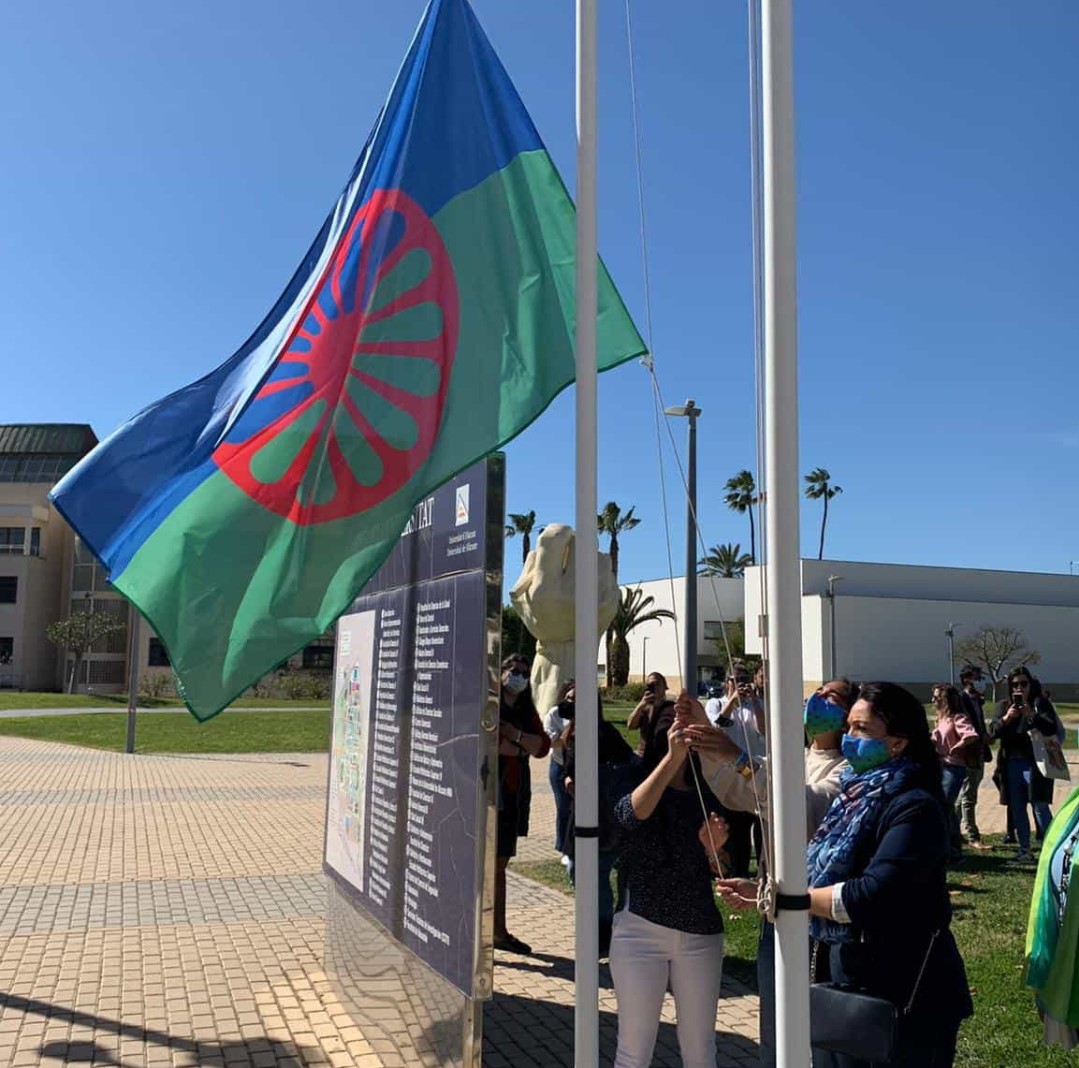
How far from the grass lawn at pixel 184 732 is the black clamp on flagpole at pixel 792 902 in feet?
71.4

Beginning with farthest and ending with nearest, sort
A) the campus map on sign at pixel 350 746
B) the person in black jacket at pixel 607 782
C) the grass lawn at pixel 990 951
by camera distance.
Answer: the campus map on sign at pixel 350 746 < the grass lawn at pixel 990 951 < the person in black jacket at pixel 607 782

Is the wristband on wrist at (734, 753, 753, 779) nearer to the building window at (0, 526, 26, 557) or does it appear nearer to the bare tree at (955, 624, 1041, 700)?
the bare tree at (955, 624, 1041, 700)

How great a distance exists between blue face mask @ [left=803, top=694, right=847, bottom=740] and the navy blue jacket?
6.44ft

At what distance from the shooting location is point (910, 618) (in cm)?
6781

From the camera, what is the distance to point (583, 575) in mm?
3619

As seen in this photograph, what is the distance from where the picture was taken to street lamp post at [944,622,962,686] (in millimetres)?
62516

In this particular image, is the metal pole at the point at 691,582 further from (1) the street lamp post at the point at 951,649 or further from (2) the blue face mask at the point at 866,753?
(1) the street lamp post at the point at 951,649

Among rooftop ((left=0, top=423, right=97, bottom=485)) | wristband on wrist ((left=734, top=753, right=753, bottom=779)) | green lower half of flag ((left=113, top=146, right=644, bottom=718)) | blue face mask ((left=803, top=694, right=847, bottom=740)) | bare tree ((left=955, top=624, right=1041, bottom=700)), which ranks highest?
rooftop ((left=0, top=423, right=97, bottom=485))

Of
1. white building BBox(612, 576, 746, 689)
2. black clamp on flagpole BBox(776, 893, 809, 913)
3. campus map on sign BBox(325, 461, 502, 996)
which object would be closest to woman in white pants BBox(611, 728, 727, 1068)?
campus map on sign BBox(325, 461, 502, 996)

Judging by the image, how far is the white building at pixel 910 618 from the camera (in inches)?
2589

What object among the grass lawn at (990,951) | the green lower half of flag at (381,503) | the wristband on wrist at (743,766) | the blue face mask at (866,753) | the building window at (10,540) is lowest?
the grass lawn at (990,951)

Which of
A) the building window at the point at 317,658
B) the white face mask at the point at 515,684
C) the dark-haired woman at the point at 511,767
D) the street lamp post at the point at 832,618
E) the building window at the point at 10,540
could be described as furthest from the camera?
the building window at the point at 317,658

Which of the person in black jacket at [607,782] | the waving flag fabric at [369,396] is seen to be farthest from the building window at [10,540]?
the waving flag fabric at [369,396]

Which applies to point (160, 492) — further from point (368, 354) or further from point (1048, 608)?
point (1048, 608)
